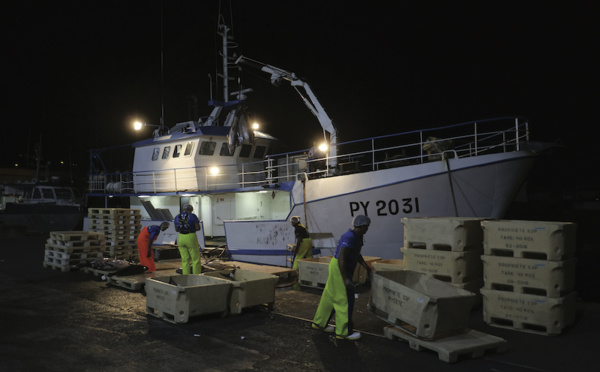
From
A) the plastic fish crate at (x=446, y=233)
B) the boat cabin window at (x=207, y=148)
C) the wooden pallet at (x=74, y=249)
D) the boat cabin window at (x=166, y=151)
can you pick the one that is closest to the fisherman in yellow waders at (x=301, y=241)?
the plastic fish crate at (x=446, y=233)

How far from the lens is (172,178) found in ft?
51.7

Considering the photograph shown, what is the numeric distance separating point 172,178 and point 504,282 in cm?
1247

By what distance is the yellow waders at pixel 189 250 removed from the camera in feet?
29.6

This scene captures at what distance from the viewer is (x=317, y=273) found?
29.2ft

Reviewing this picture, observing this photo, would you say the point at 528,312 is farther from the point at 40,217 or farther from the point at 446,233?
the point at 40,217

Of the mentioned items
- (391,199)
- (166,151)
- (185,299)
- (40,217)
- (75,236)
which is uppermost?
(166,151)

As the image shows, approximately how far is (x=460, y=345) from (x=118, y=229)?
1100 centimetres

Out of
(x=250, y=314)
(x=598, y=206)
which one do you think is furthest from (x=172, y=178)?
(x=598, y=206)

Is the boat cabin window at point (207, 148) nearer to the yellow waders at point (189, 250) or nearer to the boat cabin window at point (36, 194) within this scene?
the yellow waders at point (189, 250)

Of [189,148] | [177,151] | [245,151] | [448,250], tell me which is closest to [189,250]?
[448,250]

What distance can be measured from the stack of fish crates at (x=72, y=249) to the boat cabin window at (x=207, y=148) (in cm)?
448

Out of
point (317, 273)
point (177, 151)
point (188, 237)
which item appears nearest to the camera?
point (317, 273)

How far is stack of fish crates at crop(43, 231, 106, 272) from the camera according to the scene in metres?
11.5

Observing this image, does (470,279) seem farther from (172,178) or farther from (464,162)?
(172,178)
